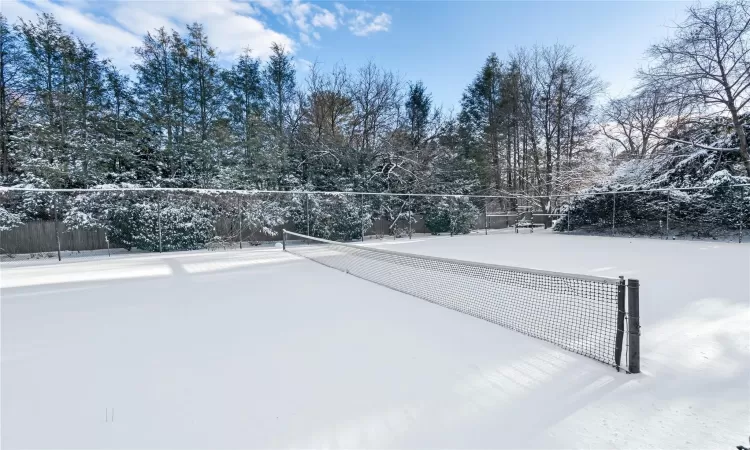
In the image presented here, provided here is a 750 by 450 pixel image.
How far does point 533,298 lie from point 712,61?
16.0 m

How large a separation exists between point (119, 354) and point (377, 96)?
18.5 meters

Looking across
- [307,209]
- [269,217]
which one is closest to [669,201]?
[307,209]

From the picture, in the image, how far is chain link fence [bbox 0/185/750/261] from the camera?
400 inches

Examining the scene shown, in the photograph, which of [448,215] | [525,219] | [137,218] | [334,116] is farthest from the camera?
[525,219]

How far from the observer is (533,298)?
4.48m

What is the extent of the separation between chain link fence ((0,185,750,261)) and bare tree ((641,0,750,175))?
282 centimetres

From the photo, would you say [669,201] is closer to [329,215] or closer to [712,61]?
[712,61]

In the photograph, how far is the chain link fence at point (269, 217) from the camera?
33.3ft

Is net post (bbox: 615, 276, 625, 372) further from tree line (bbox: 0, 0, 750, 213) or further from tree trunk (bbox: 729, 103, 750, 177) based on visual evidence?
tree trunk (bbox: 729, 103, 750, 177)

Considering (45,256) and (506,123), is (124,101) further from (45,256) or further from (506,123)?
(506,123)


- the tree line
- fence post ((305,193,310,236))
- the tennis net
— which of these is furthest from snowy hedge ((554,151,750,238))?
fence post ((305,193,310,236))

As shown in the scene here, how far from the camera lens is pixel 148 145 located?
13180mm

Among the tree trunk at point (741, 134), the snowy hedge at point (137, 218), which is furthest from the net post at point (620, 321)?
the tree trunk at point (741, 134)

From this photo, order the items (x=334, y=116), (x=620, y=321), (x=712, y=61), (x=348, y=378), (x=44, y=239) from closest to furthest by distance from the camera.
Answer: (x=348, y=378) < (x=620, y=321) < (x=44, y=239) < (x=712, y=61) < (x=334, y=116)
